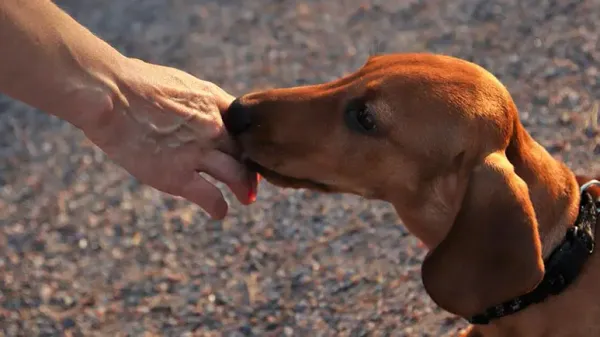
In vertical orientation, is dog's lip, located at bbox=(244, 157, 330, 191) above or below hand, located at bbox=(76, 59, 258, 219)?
below

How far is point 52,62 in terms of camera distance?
2.91 meters

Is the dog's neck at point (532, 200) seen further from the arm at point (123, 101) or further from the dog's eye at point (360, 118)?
the arm at point (123, 101)

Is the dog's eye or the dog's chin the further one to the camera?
the dog's chin

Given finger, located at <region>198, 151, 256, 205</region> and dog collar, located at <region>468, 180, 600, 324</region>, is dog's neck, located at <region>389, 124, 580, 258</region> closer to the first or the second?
dog collar, located at <region>468, 180, 600, 324</region>

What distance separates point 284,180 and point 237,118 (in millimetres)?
314

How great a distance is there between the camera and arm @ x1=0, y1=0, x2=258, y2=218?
288cm

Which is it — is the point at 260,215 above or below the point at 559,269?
below

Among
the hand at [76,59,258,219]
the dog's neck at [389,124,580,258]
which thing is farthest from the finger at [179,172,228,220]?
the dog's neck at [389,124,580,258]

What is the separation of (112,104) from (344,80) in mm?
968

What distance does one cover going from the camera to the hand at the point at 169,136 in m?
3.12

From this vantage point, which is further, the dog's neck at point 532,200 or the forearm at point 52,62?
the dog's neck at point 532,200

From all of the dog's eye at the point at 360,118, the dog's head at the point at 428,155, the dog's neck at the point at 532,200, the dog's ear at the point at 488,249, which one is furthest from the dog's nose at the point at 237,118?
the dog's ear at the point at 488,249

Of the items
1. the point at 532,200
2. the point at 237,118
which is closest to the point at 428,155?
the point at 532,200

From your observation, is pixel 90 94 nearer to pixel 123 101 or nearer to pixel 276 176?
pixel 123 101
